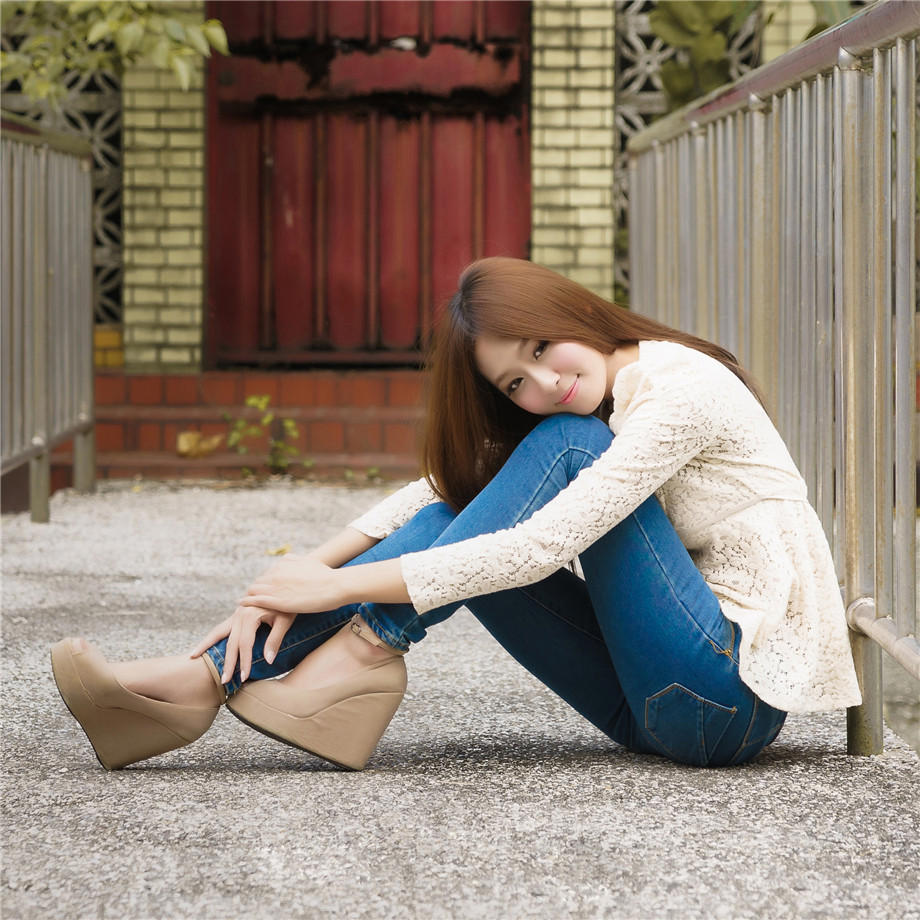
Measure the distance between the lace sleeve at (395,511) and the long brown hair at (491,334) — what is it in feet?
0.32

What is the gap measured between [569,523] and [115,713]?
798mm

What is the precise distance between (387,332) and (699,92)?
1.91 metres

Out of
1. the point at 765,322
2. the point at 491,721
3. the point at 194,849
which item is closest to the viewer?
the point at 194,849

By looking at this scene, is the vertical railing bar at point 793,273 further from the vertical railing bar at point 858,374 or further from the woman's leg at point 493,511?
the woman's leg at point 493,511

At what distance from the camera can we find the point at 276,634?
229 cm

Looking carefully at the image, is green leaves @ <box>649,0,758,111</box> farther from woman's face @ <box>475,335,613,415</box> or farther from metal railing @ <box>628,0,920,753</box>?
woman's face @ <box>475,335,613,415</box>

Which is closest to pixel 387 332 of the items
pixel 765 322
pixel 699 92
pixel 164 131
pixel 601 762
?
pixel 164 131

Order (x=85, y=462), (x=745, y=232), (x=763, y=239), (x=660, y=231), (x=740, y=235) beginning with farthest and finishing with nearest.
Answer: (x=85, y=462), (x=660, y=231), (x=740, y=235), (x=745, y=232), (x=763, y=239)

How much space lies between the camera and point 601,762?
2484 mm

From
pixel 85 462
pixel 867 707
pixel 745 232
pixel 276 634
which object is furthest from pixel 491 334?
pixel 85 462

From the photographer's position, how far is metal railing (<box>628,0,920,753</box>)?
87.7 inches

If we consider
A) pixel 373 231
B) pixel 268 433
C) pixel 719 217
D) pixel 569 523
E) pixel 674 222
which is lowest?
pixel 569 523

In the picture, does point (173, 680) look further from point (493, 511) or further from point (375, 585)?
point (493, 511)

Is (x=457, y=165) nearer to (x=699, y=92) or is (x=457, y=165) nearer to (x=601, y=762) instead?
(x=699, y=92)
